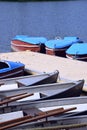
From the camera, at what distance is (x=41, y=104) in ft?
36.0

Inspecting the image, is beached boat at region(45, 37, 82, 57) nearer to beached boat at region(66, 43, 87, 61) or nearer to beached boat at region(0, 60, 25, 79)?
beached boat at region(66, 43, 87, 61)

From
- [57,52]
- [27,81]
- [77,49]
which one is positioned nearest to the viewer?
[27,81]

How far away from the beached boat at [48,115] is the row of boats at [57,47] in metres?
8.33

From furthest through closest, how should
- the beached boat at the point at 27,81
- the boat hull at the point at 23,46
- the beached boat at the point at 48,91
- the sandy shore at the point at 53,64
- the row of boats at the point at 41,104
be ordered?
1. the boat hull at the point at 23,46
2. the sandy shore at the point at 53,64
3. the beached boat at the point at 27,81
4. the beached boat at the point at 48,91
5. the row of boats at the point at 41,104

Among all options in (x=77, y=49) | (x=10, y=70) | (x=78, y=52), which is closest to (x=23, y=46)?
(x=77, y=49)

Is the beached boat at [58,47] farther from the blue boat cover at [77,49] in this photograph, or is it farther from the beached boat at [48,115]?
the beached boat at [48,115]

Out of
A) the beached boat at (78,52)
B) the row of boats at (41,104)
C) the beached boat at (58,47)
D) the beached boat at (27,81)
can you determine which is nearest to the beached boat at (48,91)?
the row of boats at (41,104)

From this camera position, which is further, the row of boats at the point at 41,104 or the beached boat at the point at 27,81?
the beached boat at the point at 27,81

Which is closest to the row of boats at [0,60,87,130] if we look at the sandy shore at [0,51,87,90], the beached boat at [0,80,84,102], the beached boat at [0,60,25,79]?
the beached boat at [0,80,84,102]

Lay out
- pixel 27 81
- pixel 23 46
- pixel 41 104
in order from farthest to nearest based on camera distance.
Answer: pixel 23 46 → pixel 27 81 → pixel 41 104

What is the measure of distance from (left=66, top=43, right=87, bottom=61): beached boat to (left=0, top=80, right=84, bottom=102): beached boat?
22.6 feet

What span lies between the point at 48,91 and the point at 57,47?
928 centimetres

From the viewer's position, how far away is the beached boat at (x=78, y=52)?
1934 centimetres

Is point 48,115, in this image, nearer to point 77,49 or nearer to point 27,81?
point 27,81
